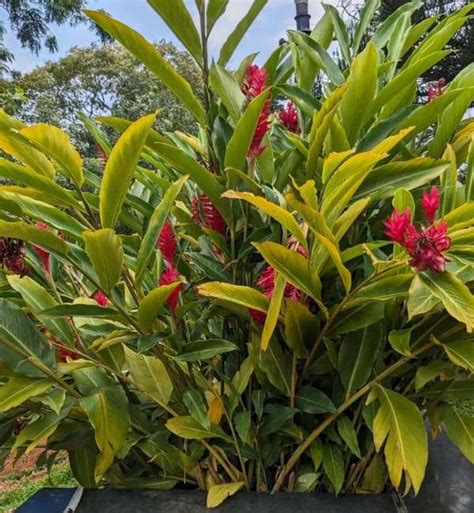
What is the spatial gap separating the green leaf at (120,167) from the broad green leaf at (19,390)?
29 cm

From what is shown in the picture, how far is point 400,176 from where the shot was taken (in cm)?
87

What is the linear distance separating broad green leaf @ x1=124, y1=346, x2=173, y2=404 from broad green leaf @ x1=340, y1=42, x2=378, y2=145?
0.54m

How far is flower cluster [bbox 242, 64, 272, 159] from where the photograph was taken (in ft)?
2.87

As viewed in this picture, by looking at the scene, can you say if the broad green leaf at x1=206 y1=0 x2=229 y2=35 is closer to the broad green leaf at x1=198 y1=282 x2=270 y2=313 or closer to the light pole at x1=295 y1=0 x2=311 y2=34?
the broad green leaf at x1=198 y1=282 x2=270 y2=313

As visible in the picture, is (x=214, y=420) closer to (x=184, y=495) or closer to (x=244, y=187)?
(x=184, y=495)

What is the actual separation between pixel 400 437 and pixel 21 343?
0.62 m

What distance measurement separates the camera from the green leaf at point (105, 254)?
737mm

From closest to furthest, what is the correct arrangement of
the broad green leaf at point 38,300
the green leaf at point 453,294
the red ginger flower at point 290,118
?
the green leaf at point 453,294 < the broad green leaf at point 38,300 < the red ginger flower at point 290,118

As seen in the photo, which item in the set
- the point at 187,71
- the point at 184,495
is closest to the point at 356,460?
the point at 184,495

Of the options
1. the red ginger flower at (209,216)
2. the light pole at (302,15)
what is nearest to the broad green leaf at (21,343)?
the red ginger flower at (209,216)

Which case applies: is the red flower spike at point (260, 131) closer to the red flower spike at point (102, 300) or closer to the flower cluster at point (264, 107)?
the flower cluster at point (264, 107)

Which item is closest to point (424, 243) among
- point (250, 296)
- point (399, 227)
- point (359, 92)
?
point (399, 227)

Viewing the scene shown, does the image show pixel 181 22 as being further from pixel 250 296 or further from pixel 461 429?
pixel 461 429

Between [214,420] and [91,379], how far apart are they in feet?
0.76
